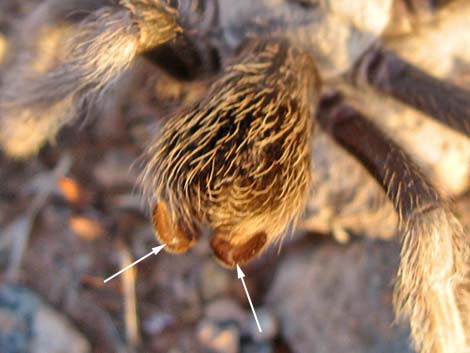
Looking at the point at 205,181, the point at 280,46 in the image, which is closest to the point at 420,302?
the point at 205,181

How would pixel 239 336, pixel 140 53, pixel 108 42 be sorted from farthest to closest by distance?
pixel 239 336, pixel 140 53, pixel 108 42

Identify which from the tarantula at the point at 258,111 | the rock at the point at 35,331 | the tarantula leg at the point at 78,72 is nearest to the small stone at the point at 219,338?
the rock at the point at 35,331

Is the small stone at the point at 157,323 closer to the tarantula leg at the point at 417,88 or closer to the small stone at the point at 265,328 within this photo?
the small stone at the point at 265,328

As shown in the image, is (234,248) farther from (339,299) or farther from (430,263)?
(339,299)

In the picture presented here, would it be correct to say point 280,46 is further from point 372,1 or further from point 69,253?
point 69,253

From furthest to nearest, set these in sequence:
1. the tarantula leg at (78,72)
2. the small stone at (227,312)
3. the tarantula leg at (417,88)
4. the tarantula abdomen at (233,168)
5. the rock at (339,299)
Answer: the small stone at (227,312) < the rock at (339,299) < the tarantula leg at (417,88) < the tarantula leg at (78,72) < the tarantula abdomen at (233,168)
